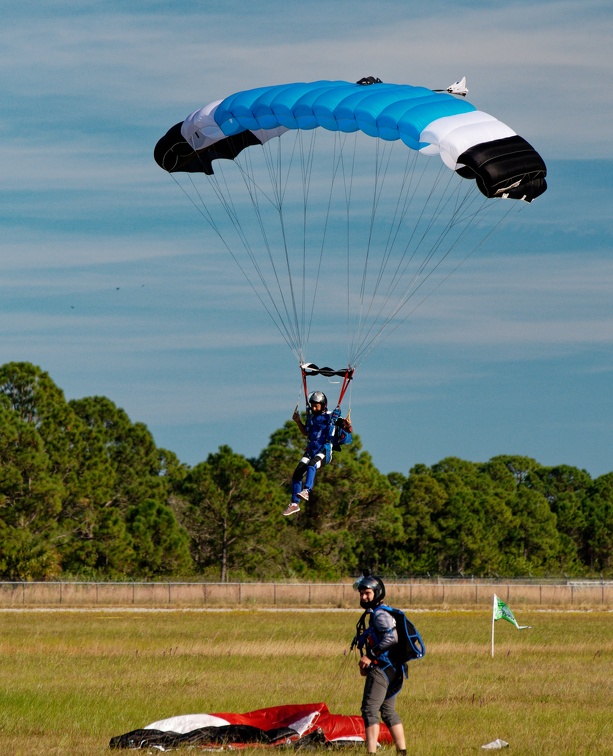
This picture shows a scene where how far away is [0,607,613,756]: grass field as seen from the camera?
1619 cm

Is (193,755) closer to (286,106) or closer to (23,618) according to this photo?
(286,106)

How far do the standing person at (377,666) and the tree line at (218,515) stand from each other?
41.6 metres

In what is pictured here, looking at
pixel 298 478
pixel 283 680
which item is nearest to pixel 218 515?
pixel 283 680

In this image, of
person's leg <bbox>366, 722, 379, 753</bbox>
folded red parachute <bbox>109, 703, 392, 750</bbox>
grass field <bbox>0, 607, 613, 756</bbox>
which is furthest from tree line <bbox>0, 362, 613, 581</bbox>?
person's leg <bbox>366, 722, 379, 753</bbox>

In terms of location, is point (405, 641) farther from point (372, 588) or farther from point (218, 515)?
point (218, 515)

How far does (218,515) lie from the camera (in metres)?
63.0

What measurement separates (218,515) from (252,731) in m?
48.4

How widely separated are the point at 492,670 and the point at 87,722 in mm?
10290

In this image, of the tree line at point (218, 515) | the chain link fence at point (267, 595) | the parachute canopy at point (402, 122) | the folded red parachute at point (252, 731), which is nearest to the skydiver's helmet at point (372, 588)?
the folded red parachute at point (252, 731)

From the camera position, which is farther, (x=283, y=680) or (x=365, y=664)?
(x=283, y=680)

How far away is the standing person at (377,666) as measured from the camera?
45.0ft

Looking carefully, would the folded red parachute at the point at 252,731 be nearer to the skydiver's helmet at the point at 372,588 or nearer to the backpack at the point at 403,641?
the backpack at the point at 403,641

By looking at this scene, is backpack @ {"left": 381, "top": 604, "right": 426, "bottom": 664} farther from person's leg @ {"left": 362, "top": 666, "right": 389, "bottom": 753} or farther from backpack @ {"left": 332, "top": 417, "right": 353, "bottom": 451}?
backpack @ {"left": 332, "top": 417, "right": 353, "bottom": 451}

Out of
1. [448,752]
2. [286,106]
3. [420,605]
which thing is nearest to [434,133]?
[286,106]
